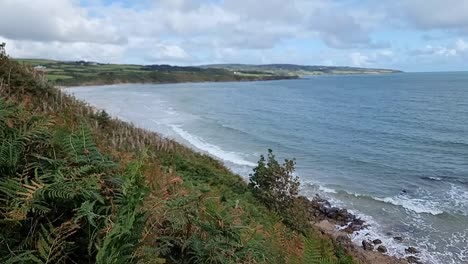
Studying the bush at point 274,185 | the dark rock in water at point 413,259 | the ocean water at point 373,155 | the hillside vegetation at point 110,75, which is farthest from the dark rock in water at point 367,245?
the hillside vegetation at point 110,75

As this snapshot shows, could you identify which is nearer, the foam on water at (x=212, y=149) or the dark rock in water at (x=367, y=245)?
the dark rock in water at (x=367, y=245)

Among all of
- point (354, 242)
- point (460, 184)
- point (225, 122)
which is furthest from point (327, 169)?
point (225, 122)

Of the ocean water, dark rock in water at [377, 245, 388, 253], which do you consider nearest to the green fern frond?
the ocean water

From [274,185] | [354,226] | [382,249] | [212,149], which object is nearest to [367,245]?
[382,249]

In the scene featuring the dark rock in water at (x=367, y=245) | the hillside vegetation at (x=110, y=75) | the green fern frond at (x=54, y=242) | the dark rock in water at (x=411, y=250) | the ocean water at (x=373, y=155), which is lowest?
the dark rock in water at (x=367, y=245)

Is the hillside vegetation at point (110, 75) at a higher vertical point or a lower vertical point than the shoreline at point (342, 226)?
higher

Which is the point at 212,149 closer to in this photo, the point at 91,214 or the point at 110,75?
the point at 91,214

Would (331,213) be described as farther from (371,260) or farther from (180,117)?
(180,117)

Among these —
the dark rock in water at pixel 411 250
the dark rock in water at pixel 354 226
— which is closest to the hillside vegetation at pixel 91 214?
the dark rock in water at pixel 411 250

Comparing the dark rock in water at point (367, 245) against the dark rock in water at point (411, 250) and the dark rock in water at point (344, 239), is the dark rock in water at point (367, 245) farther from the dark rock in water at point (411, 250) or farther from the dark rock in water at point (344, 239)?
the dark rock in water at point (411, 250)

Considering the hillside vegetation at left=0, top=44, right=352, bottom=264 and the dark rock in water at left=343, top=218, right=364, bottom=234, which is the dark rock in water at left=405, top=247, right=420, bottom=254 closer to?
the dark rock in water at left=343, top=218, right=364, bottom=234

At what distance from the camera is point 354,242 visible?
765 inches

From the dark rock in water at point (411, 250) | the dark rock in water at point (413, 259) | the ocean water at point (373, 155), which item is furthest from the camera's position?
the ocean water at point (373, 155)

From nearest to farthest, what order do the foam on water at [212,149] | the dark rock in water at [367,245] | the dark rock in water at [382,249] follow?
1. the dark rock in water at [382,249]
2. the dark rock in water at [367,245]
3. the foam on water at [212,149]
